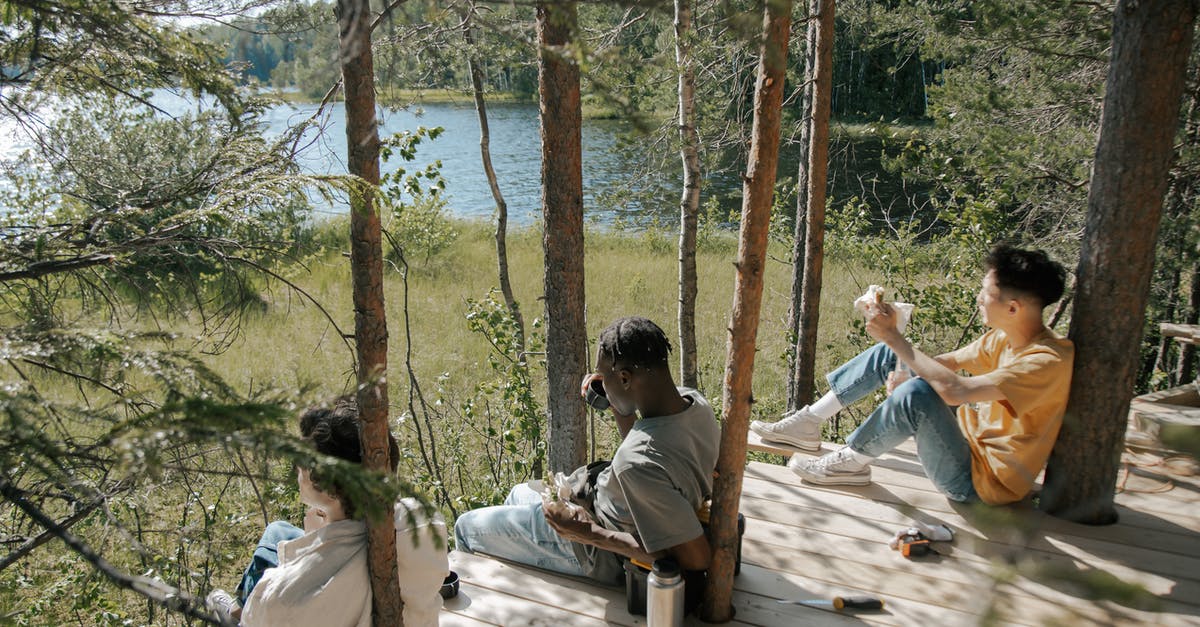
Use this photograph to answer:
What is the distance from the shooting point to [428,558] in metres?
2.20

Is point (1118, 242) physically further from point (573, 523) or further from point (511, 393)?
point (511, 393)

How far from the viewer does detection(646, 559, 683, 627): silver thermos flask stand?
2.47 m

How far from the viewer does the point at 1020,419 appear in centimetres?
307

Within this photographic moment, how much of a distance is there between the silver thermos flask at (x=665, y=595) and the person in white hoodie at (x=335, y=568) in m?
0.64

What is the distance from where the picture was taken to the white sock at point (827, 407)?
12.1ft

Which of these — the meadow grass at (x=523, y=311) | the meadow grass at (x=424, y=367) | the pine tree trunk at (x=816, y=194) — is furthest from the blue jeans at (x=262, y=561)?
the meadow grass at (x=523, y=311)

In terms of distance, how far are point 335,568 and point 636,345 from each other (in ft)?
3.48

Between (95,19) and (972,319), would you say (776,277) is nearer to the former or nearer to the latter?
(972,319)

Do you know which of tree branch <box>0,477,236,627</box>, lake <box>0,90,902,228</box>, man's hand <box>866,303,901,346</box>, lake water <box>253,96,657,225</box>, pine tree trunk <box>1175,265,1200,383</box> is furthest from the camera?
lake water <box>253,96,657,225</box>

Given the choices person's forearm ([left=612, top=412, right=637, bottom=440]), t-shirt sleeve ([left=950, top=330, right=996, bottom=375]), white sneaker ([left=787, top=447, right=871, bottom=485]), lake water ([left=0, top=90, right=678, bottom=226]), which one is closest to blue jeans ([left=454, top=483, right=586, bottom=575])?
person's forearm ([left=612, top=412, right=637, bottom=440])

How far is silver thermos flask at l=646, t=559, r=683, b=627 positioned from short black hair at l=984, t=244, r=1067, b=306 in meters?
1.60

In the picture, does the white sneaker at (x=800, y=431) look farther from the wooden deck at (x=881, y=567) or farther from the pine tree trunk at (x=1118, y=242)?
the pine tree trunk at (x=1118, y=242)

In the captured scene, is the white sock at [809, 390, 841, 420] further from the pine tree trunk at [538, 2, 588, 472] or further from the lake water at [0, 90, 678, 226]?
the lake water at [0, 90, 678, 226]

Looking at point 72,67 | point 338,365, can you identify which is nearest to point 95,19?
point 72,67
